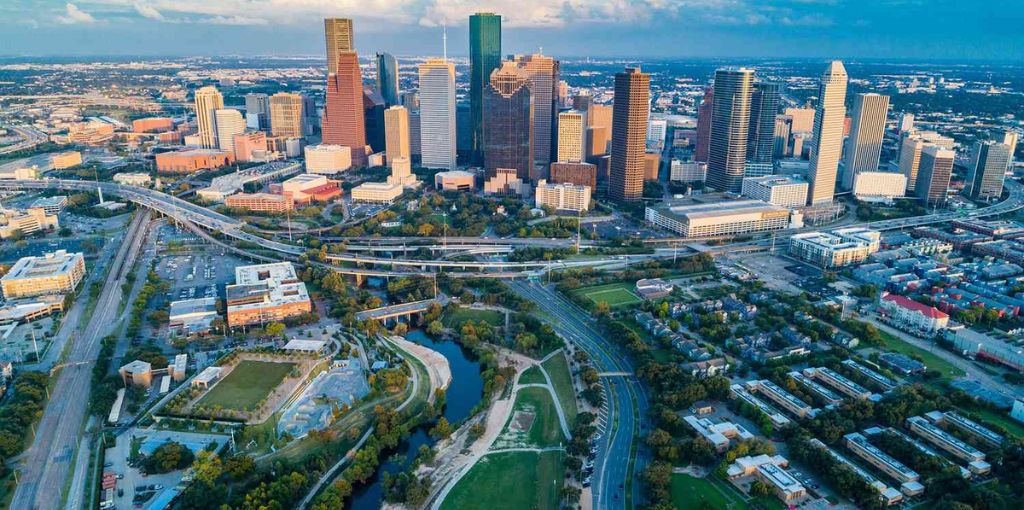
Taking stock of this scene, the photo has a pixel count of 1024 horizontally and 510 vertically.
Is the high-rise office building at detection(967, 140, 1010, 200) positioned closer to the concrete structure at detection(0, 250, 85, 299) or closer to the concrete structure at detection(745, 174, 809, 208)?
the concrete structure at detection(745, 174, 809, 208)

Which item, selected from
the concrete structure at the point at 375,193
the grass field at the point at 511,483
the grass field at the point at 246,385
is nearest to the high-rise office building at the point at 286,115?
the concrete structure at the point at 375,193

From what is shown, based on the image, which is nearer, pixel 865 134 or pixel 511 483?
pixel 511 483

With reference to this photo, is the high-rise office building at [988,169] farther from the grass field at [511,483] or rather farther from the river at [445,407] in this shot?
the grass field at [511,483]

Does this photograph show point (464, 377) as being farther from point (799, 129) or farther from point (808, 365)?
point (799, 129)

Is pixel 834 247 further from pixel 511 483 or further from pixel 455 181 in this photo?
pixel 455 181

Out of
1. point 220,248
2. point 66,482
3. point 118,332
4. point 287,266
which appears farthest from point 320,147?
point 66,482

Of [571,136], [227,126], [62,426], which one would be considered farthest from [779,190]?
[227,126]

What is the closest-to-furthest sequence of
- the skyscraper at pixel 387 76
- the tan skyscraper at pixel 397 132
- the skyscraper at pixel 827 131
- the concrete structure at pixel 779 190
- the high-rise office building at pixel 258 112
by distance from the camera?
the skyscraper at pixel 827 131 < the concrete structure at pixel 779 190 < the tan skyscraper at pixel 397 132 < the skyscraper at pixel 387 76 < the high-rise office building at pixel 258 112
